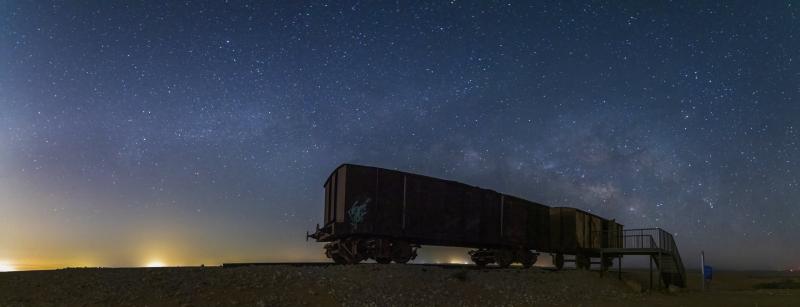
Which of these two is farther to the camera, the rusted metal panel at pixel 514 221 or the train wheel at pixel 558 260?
the train wheel at pixel 558 260

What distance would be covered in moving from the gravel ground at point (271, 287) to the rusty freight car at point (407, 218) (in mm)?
3036

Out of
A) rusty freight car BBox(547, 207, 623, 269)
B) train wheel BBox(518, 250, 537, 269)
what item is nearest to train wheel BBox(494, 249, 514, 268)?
train wheel BBox(518, 250, 537, 269)

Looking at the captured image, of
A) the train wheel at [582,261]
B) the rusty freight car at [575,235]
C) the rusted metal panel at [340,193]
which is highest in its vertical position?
the rusted metal panel at [340,193]

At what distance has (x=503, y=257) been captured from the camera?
24609 millimetres

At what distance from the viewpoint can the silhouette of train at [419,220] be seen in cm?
1878

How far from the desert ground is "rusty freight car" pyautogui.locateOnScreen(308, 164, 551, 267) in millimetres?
3004

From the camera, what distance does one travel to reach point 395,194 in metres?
19.8

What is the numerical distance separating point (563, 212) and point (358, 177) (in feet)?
49.1

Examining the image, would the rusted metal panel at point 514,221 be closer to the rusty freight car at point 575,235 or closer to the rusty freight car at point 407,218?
the rusty freight car at point 407,218

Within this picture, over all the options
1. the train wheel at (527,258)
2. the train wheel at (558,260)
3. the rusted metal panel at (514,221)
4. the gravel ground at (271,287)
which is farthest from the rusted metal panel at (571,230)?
the gravel ground at (271,287)

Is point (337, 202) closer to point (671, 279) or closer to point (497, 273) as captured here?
point (497, 273)

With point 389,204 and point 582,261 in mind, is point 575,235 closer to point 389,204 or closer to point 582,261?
point 582,261

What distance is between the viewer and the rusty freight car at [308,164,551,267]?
18.7 m

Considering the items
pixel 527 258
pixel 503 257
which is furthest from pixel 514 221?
pixel 527 258
